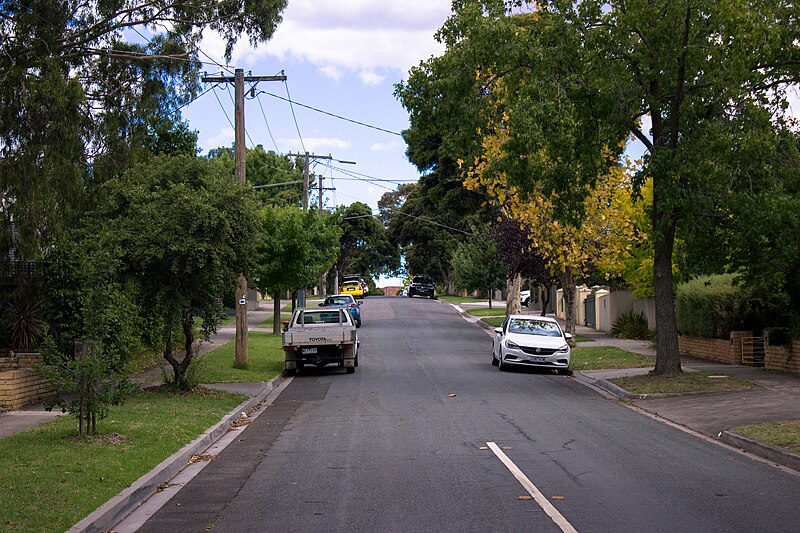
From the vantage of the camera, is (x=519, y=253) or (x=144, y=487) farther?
(x=519, y=253)

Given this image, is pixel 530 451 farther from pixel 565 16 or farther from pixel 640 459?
pixel 565 16

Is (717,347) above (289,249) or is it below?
below

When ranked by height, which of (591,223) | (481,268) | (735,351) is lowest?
(735,351)

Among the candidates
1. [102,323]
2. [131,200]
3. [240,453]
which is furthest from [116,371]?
[131,200]

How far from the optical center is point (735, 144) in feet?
55.1

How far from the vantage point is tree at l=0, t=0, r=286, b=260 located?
62.2 feet

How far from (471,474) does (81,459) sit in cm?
453

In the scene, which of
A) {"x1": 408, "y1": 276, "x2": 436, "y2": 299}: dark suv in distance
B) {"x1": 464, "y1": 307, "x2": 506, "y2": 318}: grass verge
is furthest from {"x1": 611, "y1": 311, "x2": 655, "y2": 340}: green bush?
{"x1": 408, "y1": 276, "x2": 436, "y2": 299}: dark suv in distance

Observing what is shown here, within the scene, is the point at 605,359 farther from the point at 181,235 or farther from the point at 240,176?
the point at 181,235

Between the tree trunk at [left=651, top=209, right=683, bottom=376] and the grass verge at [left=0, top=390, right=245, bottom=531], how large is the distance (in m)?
9.89

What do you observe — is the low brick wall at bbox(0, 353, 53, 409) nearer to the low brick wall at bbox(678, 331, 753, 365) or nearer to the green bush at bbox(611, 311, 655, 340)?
the low brick wall at bbox(678, 331, 753, 365)

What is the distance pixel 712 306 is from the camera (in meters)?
24.2

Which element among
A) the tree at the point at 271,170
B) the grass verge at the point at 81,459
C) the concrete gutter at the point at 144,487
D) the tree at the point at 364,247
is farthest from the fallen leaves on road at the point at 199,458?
the tree at the point at 364,247

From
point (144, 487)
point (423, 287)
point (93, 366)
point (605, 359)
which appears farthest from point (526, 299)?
point (144, 487)
